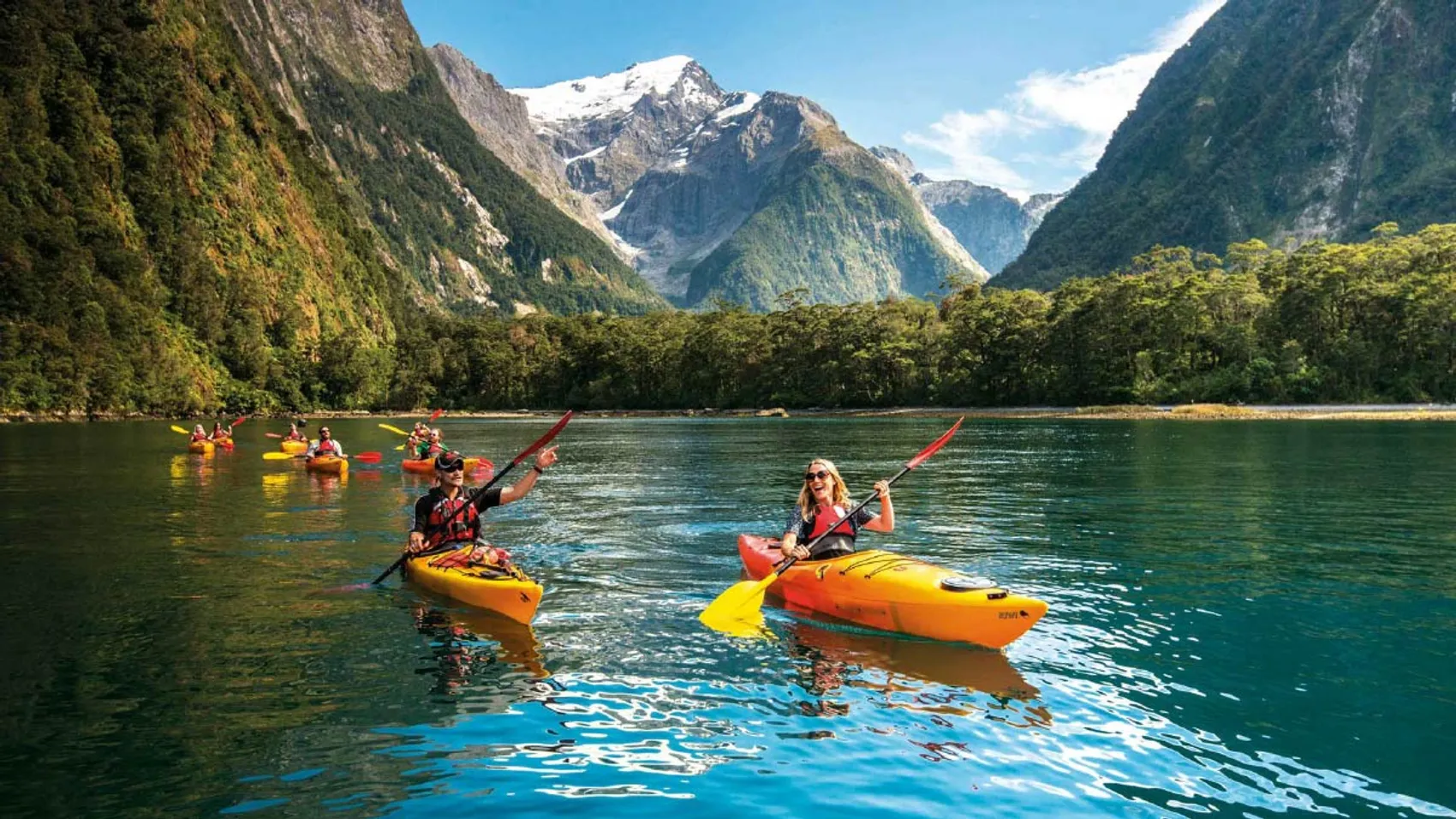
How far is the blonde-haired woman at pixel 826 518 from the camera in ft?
40.5

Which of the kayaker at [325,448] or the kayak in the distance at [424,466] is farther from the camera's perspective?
the kayaker at [325,448]

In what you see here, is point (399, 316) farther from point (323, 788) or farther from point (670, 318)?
point (323, 788)


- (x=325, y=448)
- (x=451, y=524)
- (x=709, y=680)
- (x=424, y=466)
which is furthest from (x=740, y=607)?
(x=325, y=448)

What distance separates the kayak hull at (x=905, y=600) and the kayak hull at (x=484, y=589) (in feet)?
11.2

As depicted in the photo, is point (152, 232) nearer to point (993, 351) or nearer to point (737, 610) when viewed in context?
point (993, 351)

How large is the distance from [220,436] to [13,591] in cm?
3971

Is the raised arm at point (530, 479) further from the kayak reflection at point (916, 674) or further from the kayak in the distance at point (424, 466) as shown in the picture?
the kayak in the distance at point (424, 466)

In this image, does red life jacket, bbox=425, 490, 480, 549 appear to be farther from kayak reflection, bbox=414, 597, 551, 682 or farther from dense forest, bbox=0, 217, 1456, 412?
dense forest, bbox=0, 217, 1456, 412

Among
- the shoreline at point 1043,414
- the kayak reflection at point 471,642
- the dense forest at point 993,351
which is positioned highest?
the dense forest at point 993,351

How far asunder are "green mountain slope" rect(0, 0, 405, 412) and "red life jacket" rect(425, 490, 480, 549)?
9821 centimetres

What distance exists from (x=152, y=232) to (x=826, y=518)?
141 m

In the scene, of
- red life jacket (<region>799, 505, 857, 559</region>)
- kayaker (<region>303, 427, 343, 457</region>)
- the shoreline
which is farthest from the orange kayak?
the shoreline

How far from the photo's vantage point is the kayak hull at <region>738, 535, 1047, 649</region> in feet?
32.7

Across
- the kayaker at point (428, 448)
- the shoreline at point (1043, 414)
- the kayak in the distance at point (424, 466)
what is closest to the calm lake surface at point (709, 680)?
the kayak in the distance at point (424, 466)
